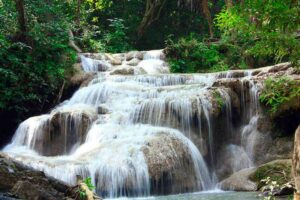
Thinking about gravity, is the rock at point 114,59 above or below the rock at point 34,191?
above

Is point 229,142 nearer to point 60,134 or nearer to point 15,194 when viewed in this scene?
point 60,134

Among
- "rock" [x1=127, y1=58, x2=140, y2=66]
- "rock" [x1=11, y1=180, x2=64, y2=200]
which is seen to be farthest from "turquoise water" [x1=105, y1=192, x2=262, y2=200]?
"rock" [x1=127, y1=58, x2=140, y2=66]

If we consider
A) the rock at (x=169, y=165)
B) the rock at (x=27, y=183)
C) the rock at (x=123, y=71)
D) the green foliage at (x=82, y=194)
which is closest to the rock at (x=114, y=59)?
A: the rock at (x=123, y=71)

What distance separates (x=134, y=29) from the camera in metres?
27.4

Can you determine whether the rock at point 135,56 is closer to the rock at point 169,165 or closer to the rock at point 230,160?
the rock at point 230,160

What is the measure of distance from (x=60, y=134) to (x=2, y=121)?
316 centimetres

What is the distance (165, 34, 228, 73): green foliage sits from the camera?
20.7 m


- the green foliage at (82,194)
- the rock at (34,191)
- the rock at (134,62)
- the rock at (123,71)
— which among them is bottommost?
the green foliage at (82,194)

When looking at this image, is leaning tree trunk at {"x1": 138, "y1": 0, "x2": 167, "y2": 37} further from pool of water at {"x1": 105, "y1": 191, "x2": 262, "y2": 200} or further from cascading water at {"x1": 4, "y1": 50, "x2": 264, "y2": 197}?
pool of water at {"x1": 105, "y1": 191, "x2": 262, "y2": 200}

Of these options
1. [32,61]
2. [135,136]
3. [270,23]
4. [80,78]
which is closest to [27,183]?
[270,23]

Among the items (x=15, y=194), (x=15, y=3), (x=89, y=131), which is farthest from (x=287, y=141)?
(x=15, y=3)

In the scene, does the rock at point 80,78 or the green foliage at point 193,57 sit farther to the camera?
the green foliage at point 193,57

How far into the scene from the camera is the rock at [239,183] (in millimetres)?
9914

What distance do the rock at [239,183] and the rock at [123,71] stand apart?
758 centimetres
